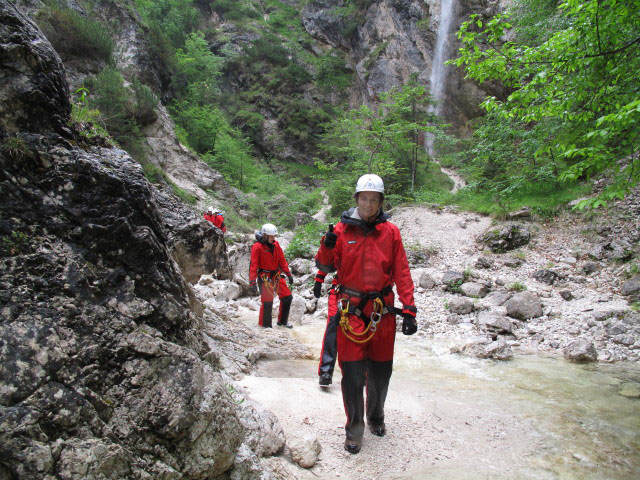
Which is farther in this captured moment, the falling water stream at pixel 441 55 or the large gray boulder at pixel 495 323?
the falling water stream at pixel 441 55

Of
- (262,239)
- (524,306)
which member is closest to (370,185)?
(262,239)

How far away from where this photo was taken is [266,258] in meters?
6.70

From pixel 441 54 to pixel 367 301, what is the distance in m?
31.2

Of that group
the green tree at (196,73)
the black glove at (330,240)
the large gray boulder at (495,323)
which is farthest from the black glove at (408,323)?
the green tree at (196,73)

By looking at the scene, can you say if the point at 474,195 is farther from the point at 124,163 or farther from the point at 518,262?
the point at 124,163

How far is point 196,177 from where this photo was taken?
19.0 metres

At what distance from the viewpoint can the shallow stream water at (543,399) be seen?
Result: 9.54ft

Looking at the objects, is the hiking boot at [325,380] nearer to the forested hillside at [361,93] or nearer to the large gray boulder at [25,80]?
the forested hillside at [361,93]

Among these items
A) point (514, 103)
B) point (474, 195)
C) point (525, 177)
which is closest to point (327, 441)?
point (514, 103)

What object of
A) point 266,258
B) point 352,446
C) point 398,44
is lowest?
point 352,446

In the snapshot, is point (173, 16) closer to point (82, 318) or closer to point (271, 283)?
point (271, 283)

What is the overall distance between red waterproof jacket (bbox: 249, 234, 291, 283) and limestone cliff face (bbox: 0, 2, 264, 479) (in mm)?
4213

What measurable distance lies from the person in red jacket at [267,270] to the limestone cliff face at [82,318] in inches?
165

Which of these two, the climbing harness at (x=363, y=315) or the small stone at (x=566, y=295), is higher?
the small stone at (x=566, y=295)
